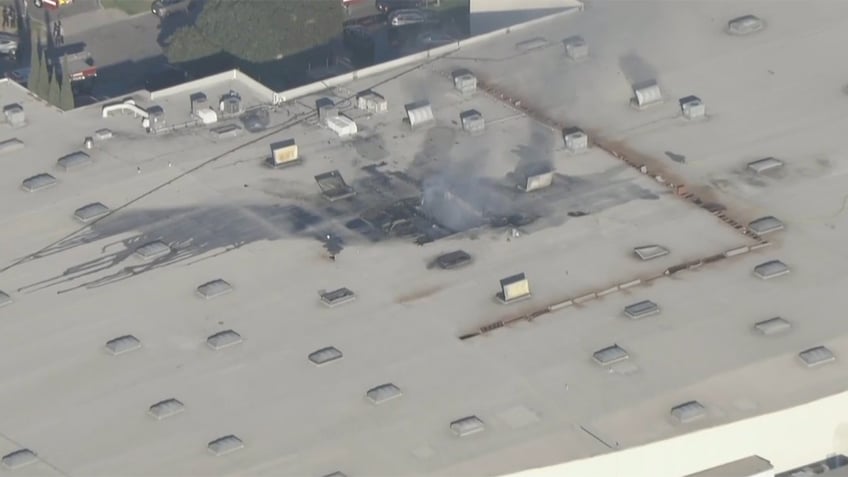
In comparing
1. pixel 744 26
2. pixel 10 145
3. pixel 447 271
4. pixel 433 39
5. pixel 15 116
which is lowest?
pixel 433 39

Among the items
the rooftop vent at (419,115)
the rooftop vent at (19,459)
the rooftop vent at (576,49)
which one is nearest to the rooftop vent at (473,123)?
the rooftop vent at (419,115)

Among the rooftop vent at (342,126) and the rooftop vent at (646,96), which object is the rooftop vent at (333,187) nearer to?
the rooftop vent at (342,126)

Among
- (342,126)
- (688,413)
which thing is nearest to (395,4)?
(342,126)

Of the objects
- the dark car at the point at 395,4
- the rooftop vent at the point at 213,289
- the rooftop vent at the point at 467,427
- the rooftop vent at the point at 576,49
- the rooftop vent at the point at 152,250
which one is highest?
the rooftop vent at the point at 576,49

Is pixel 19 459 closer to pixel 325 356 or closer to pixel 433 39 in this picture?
pixel 325 356

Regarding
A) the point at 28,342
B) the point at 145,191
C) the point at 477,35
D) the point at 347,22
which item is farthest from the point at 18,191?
the point at 347,22
